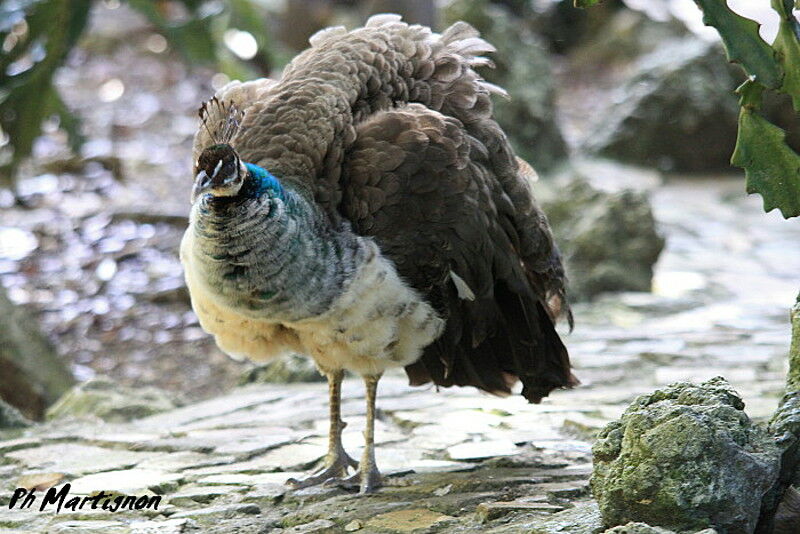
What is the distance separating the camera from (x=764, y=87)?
2.88 metres

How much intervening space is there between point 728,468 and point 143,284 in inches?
236

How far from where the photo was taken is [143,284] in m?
8.05

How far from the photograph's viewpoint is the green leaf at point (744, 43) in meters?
2.76

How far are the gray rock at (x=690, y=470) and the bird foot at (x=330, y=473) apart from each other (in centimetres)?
124

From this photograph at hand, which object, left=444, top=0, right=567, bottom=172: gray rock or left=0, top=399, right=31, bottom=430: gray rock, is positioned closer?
left=0, top=399, right=31, bottom=430: gray rock

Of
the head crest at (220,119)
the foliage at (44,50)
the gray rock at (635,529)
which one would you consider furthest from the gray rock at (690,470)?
the foliage at (44,50)

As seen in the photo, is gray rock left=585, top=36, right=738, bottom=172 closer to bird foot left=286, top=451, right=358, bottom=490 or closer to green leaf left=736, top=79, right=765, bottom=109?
bird foot left=286, top=451, right=358, bottom=490

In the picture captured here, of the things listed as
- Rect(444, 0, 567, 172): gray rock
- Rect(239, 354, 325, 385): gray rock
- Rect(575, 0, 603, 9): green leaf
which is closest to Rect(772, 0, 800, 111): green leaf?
Rect(575, 0, 603, 9): green leaf

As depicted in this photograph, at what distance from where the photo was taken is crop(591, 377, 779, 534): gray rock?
2621mm

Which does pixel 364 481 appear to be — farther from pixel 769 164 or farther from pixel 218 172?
pixel 769 164

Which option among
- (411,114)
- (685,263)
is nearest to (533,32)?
(685,263)

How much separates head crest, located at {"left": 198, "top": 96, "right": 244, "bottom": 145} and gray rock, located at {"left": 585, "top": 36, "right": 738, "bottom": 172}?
6973mm

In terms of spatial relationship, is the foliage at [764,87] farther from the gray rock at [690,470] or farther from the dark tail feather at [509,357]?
the dark tail feather at [509,357]

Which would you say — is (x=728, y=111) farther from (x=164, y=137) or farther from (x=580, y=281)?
(x=164, y=137)
